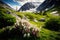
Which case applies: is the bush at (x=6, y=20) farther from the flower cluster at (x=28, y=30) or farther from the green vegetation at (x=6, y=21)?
the flower cluster at (x=28, y=30)

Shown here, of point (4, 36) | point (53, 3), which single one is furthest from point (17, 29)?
point (53, 3)

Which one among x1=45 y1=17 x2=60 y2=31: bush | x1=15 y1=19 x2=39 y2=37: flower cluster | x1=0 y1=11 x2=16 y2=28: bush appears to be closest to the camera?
x1=15 y1=19 x2=39 y2=37: flower cluster

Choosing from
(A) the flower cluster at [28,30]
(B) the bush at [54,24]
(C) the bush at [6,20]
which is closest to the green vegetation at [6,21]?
(C) the bush at [6,20]

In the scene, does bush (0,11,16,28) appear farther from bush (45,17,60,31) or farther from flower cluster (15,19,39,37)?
bush (45,17,60,31)

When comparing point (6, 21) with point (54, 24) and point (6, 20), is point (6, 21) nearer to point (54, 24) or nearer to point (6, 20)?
point (6, 20)

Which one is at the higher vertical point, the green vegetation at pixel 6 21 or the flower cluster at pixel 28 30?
the green vegetation at pixel 6 21

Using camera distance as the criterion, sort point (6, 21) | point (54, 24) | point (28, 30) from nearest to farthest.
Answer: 1. point (28, 30)
2. point (6, 21)
3. point (54, 24)

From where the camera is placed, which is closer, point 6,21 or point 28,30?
point 28,30

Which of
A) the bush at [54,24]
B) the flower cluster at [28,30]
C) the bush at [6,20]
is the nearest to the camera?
the flower cluster at [28,30]

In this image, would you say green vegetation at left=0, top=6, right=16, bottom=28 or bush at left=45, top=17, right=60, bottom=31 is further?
bush at left=45, top=17, right=60, bottom=31

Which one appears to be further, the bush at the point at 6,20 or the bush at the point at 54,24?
the bush at the point at 54,24

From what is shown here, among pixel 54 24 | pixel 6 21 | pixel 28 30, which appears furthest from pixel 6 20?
pixel 54 24

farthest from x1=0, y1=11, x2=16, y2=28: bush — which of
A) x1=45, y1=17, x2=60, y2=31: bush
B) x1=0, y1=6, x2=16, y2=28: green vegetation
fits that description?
x1=45, y1=17, x2=60, y2=31: bush

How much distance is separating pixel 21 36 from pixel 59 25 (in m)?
4.81
